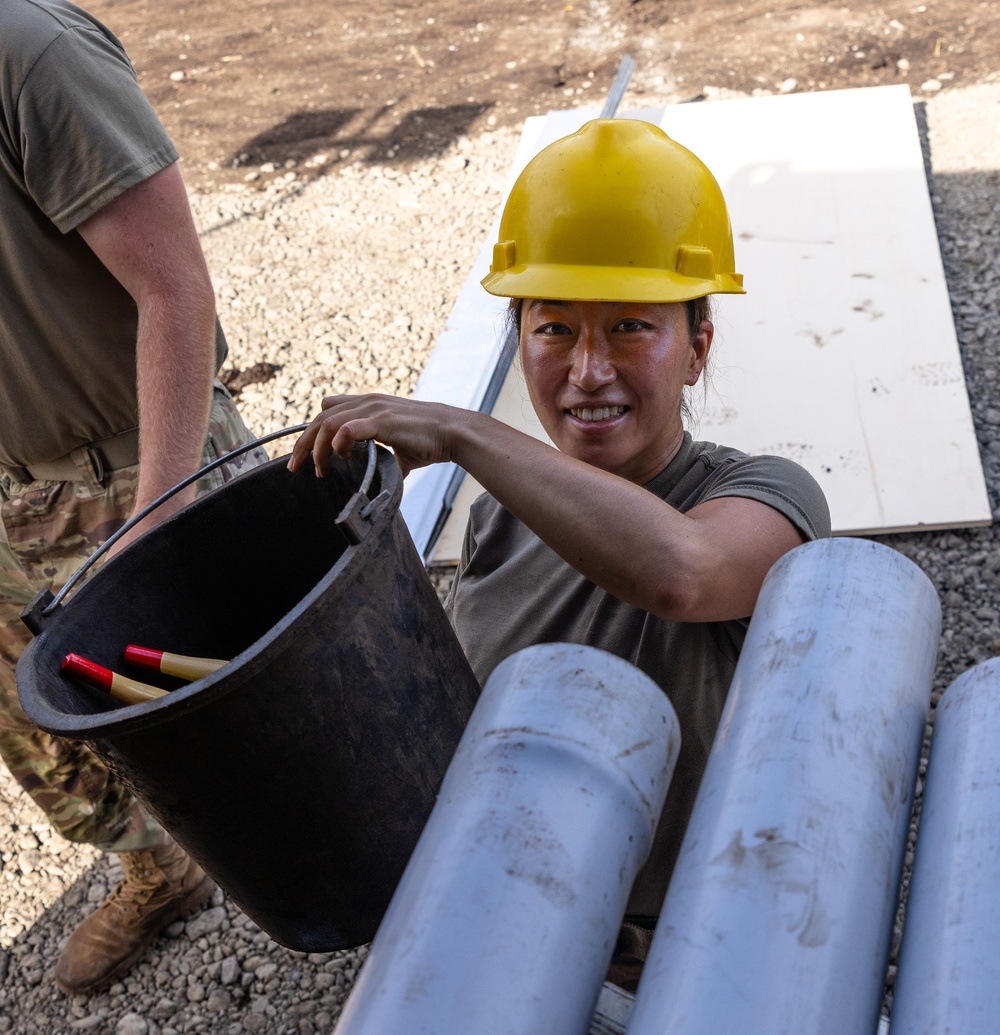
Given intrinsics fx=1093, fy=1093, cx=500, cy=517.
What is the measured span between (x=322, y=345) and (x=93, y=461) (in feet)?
10.5

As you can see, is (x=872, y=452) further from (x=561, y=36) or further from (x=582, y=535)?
(x=561, y=36)

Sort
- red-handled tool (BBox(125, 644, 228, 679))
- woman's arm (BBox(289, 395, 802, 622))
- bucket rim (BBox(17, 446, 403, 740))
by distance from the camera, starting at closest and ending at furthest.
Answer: bucket rim (BBox(17, 446, 403, 740)) < woman's arm (BBox(289, 395, 802, 622)) < red-handled tool (BBox(125, 644, 228, 679))

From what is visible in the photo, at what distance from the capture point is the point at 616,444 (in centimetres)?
183

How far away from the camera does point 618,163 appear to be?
1787mm

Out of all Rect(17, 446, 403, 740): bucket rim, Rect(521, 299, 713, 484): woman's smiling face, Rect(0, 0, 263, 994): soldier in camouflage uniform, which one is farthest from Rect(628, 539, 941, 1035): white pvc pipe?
Rect(0, 0, 263, 994): soldier in camouflage uniform

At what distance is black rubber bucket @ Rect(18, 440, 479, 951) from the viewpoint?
1.30m

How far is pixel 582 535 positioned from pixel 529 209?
743 mm

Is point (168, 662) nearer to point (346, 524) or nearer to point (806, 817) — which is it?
point (346, 524)

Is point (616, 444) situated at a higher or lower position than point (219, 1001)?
higher

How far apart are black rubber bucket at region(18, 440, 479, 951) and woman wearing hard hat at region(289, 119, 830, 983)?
0.17 meters

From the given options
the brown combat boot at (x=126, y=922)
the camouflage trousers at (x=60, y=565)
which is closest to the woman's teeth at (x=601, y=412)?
the camouflage trousers at (x=60, y=565)

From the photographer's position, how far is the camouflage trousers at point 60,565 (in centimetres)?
268

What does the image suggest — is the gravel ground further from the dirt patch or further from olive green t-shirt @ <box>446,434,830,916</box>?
olive green t-shirt @ <box>446,434,830,916</box>

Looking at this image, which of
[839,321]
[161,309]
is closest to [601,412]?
[161,309]
